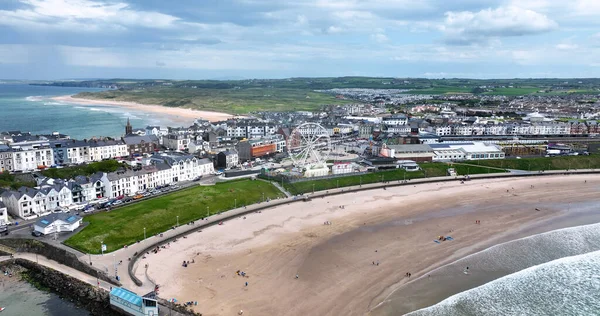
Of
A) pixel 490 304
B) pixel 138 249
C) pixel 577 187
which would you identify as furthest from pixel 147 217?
pixel 577 187

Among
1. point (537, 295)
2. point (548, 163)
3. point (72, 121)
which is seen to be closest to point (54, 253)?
point (537, 295)

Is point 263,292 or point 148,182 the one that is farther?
point 148,182

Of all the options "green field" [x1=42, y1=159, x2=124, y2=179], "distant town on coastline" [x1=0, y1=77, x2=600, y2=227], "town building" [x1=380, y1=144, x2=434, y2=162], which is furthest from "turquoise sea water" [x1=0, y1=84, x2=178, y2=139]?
"town building" [x1=380, y1=144, x2=434, y2=162]

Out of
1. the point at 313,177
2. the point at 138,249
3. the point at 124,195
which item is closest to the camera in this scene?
the point at 138,249

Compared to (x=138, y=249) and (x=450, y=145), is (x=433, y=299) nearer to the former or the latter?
(x=138, y=249)

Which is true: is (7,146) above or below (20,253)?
above
